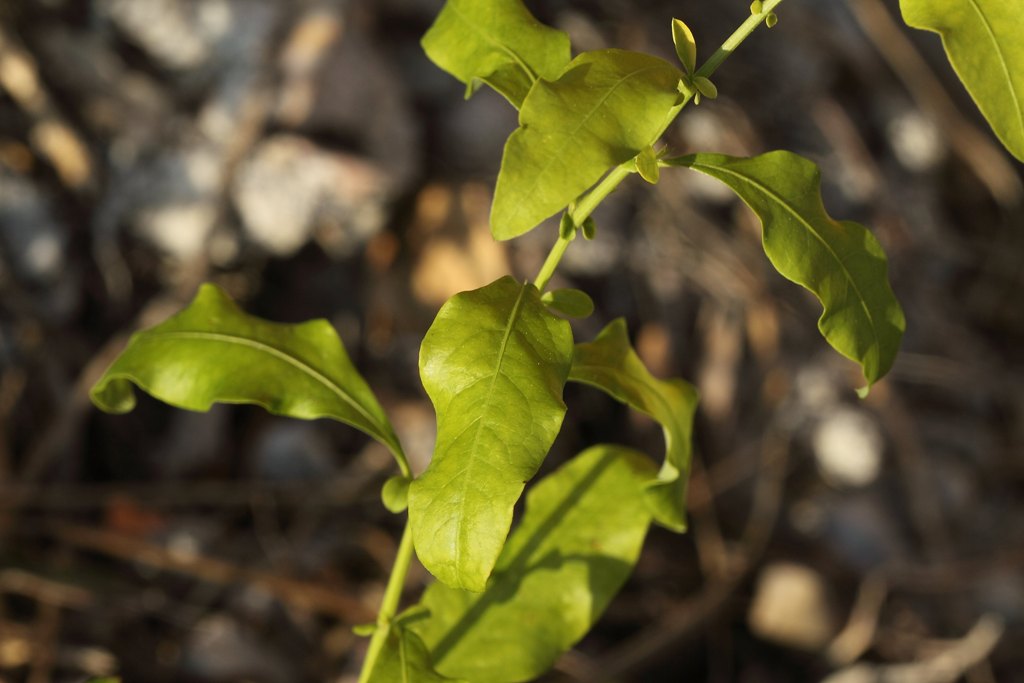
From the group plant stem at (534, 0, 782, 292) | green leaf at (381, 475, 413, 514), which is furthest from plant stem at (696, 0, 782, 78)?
green leaf at (381, 475, 413, 514)

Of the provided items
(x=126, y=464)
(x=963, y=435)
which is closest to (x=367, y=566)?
(x=126, y=464)

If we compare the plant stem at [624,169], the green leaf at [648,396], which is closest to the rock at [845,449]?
the green leaf at [648,396]

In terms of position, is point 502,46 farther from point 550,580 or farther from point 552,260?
point 550,580

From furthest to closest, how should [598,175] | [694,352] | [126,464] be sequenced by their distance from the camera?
1. [694,352]
2. [126,464]
3. [598,175]

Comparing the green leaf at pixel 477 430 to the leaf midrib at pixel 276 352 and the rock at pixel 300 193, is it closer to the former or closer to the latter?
the leaf midrib at pixel 276 352

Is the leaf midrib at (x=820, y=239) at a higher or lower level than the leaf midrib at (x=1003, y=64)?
lower

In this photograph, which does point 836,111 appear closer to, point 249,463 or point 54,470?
point 249,463

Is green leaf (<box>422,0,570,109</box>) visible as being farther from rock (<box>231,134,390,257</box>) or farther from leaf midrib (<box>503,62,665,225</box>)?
rock (<box>231,134,390,257</box>)
